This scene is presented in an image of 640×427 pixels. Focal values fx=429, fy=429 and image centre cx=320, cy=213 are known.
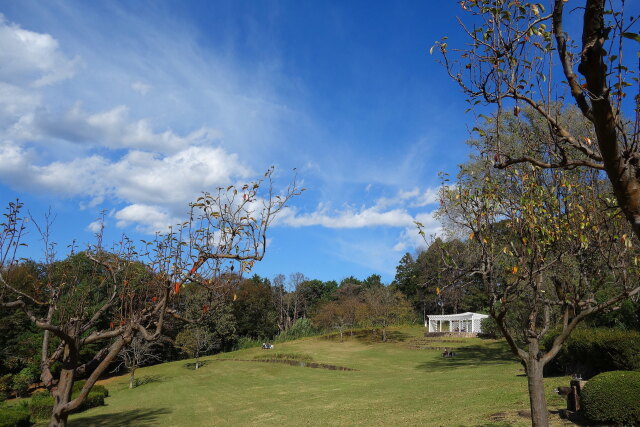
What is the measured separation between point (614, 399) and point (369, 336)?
49801 mm

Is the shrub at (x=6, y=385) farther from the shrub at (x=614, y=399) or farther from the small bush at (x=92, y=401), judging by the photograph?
the shrub at (x=614, y=399)

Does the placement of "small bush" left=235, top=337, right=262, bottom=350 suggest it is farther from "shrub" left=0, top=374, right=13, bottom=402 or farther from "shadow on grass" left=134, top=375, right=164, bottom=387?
"shrub" left=0, top=374, right=13, bottom=402

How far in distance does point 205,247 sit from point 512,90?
6290mm

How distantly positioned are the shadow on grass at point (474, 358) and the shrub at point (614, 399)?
18.2m

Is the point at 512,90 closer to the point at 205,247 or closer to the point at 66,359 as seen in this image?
the point at 205,247

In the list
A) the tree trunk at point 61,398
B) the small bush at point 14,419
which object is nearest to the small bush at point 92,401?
the small bush at point 14,419

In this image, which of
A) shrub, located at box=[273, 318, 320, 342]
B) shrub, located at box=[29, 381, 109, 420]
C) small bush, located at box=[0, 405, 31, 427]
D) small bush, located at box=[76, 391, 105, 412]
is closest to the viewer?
small bush, located at box=[0, 405, 31, 427]

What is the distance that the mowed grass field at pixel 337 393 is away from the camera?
13898 mm

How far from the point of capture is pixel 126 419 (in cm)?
1925

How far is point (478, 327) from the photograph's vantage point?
53000mm

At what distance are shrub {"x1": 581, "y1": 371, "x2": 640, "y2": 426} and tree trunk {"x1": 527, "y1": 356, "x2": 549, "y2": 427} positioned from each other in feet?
11.3

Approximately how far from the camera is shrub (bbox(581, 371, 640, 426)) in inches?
354

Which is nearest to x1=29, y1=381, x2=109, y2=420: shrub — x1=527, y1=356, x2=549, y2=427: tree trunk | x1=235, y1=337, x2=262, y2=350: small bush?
x1=527, y1=356, x2=549, y2=427: tree trunk

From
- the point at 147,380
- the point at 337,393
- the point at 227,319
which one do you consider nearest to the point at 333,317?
the point at 227,319
